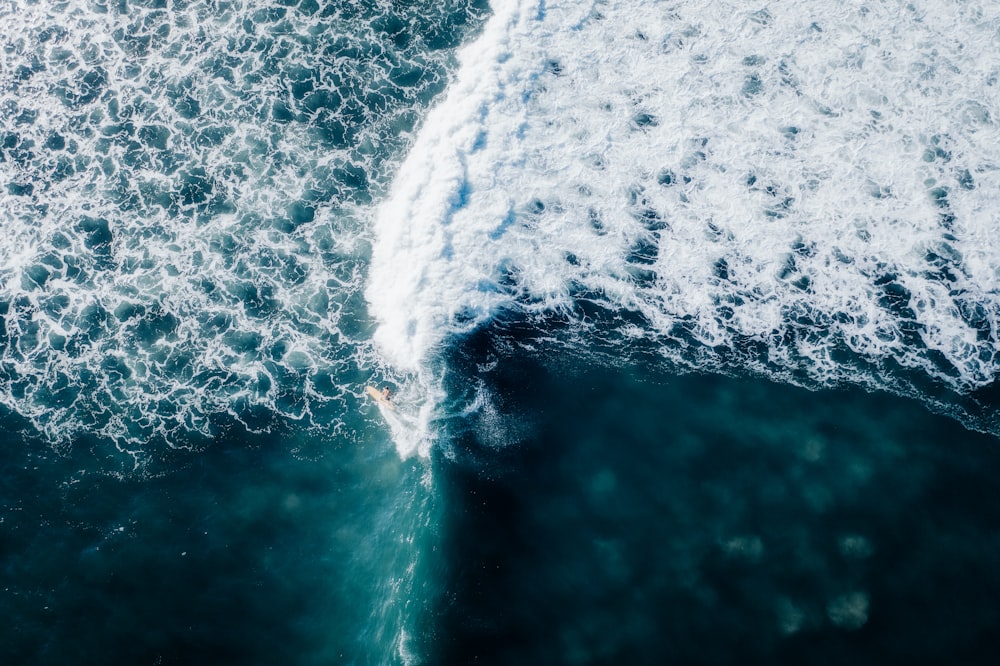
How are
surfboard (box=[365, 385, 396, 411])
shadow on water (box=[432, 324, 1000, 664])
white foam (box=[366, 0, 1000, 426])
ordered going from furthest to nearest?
white foam (box=[366, 0, 1000, 426]) → surfboard (box=[365, 385, 396, 411]) → shadow on water (box=[432, 324, 1000, 664])

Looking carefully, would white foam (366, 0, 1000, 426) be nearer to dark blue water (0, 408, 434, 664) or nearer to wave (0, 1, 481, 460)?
wave (0, 1, 481, 460)

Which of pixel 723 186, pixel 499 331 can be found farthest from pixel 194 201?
pixel 723 186

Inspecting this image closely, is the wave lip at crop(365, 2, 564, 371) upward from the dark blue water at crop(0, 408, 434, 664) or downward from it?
upward

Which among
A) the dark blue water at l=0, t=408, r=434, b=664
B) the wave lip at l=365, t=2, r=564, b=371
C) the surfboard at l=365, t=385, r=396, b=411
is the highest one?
the wave lip at l=365, t=2, r=564, b=371

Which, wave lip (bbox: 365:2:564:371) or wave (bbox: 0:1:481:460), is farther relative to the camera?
wave lip (bbox: 365:2:564:371)

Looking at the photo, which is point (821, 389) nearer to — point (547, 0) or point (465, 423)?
point (465, 423)

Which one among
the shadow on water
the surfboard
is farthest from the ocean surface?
the surfboard
